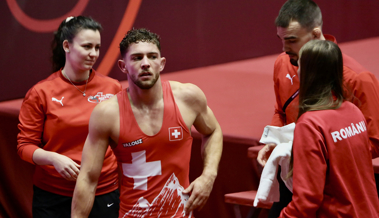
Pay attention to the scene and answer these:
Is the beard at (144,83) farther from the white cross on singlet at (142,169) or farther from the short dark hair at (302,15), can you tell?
the short dark hair at (302,15)

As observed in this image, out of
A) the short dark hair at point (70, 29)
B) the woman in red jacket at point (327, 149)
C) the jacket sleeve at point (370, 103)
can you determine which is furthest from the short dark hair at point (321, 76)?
the short dark hair at point (70, 29)

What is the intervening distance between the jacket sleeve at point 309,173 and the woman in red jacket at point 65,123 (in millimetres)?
1340

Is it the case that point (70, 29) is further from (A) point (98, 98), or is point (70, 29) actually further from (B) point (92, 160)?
(B) point (92, 160)

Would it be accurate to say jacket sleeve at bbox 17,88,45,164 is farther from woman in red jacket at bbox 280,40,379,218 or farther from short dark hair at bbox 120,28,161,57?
woman in red jacket at bbox 280,40,379,218

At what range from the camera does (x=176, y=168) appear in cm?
223

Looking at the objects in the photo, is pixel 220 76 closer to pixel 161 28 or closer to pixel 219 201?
pixel 161 28

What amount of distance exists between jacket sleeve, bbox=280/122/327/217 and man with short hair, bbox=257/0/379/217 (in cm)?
40

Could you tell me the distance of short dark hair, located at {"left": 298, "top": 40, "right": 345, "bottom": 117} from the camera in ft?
5.91

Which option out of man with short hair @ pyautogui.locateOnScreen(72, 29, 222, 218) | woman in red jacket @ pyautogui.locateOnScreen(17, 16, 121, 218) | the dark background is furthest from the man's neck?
the dark background

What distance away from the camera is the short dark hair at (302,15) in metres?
2.47

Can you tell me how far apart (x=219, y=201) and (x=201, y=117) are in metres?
1.29

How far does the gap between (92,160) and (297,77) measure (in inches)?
46.6

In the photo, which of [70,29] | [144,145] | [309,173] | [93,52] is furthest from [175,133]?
[70,29]

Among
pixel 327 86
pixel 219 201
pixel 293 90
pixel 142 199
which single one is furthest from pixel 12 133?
pixel 327 86
